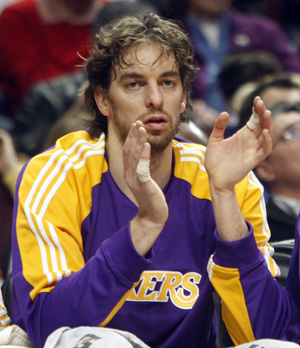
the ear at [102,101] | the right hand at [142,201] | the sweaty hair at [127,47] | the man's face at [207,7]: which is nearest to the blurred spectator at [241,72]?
the man's face at [207,7]

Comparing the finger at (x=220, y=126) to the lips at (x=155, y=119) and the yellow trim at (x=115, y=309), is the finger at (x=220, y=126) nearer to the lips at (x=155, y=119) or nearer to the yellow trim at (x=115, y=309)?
the lips at (x=155, y=119)

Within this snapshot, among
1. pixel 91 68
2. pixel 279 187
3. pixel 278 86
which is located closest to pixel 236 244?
pixel 91 68

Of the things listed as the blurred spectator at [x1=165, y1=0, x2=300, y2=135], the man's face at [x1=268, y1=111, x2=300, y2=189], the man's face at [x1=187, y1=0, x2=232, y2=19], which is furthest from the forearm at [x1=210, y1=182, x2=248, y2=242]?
the man's face at [x1=187, y1=0, x2=232, y2=19]

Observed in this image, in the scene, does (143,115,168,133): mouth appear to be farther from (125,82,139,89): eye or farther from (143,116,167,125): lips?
(125,82,139,89): eye

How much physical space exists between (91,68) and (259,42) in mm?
3275

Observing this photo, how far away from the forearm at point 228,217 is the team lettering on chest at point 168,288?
225 mm

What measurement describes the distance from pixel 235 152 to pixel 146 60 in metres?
0.44

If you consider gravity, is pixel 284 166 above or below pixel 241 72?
above

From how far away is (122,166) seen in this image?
108 inches

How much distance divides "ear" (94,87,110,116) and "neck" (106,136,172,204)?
118mm

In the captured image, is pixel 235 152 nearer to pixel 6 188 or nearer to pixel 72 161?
pixel 72 161

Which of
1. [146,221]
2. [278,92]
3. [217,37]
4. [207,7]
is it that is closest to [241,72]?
[217,37]

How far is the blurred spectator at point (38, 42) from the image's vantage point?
5.27m

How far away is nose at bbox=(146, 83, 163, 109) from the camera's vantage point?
2.60m
